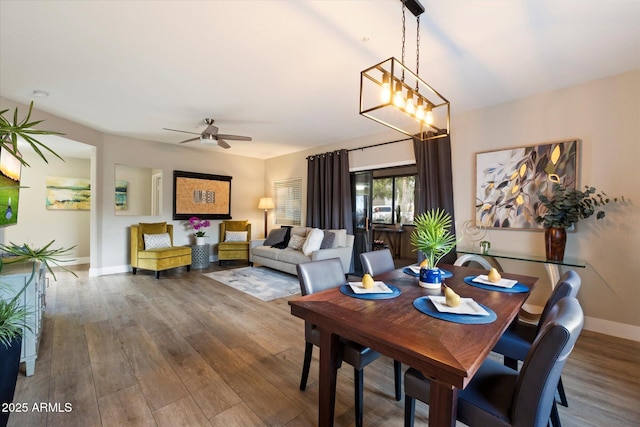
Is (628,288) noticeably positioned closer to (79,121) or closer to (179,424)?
(179,424)

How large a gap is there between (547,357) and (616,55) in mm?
3024

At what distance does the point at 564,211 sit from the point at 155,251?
5748mm

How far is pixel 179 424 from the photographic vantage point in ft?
5.09

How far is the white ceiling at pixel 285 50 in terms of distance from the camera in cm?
188

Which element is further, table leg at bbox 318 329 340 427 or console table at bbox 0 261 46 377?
console table at bbox 0 261 46 377

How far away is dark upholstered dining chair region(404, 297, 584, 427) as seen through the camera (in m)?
0.90

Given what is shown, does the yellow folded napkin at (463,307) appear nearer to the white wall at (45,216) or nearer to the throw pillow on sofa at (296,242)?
the throw pillow on sofa at (296,242)

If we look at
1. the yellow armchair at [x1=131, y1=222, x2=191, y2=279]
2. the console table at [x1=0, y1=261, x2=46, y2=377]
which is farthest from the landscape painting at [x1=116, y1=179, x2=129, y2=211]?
the console table at [x1=0, y1=261, x2=46, y2=377]

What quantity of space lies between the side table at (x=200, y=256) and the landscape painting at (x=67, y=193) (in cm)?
273

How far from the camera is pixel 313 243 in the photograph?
188 inches

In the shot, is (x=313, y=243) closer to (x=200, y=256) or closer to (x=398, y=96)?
(x=200, y=256)

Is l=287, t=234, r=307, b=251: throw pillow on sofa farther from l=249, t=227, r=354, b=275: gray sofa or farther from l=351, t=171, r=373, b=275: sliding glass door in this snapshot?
l=351, t=171, r=373, b=275: sliding glass door

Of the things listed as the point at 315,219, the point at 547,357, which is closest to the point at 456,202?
the point at 315,219

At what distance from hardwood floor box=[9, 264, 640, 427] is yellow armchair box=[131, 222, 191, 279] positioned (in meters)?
1.44
